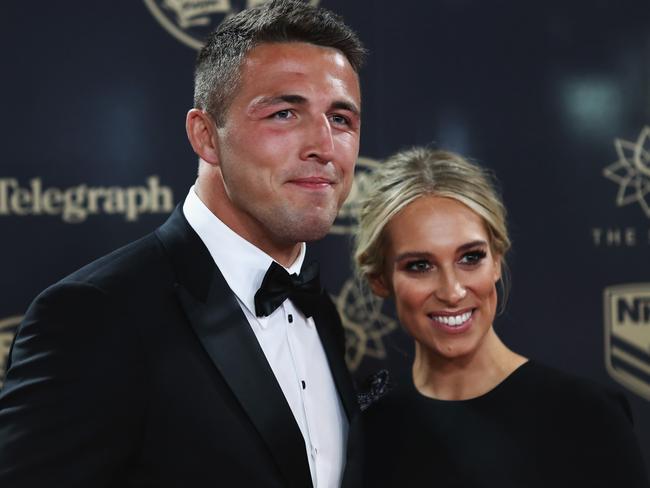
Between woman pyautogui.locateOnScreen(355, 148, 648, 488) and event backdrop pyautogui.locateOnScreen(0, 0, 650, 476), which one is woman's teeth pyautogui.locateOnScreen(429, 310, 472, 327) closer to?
woman pyautogui.locateOnScreen(355, 148, 648, 488)

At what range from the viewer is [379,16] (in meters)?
2.53

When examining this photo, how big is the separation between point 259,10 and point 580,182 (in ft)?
4.96

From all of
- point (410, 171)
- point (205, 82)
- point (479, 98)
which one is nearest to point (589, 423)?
point (410, 171)

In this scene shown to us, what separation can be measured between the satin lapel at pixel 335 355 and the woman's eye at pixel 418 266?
0.23 meters

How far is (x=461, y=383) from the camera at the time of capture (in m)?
1.88

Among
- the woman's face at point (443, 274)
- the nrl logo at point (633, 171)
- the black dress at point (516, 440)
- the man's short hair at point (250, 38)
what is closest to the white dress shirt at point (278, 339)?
the man's short hair at point (250, 38)

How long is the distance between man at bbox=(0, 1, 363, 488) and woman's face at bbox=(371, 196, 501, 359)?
0.27m

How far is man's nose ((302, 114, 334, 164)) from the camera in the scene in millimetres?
1429

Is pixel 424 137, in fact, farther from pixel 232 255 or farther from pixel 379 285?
pixel 232 255

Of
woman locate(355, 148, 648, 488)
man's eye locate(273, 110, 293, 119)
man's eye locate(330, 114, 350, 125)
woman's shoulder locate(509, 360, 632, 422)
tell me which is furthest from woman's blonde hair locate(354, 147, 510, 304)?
man's eye locate(273, 110, 293, 119)

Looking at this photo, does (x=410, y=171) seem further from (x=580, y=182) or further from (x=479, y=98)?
(x=580, y=182)

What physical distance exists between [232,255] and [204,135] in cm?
25

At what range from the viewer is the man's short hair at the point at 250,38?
4.79 ft

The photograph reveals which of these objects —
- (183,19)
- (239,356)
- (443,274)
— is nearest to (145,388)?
(239,356)
